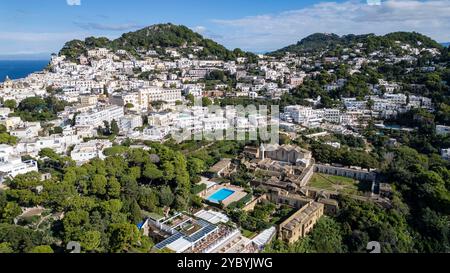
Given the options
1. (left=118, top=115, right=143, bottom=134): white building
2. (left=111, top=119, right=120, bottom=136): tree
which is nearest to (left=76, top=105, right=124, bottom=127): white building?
(left=118, top=115, right=143, bottom=134): white building

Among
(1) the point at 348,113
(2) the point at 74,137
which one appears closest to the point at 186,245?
(2) the point at 74,137

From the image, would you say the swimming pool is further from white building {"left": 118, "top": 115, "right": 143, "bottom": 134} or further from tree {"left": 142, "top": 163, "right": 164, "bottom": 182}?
white building {"left": 118, "top": 115, "right": 143, "bottom": 134}

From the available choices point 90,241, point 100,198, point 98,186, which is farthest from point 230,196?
point 90,241

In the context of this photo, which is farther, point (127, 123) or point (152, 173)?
point (127, 123)

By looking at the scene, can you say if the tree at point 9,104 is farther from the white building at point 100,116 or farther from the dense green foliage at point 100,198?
the dense green foliage at point 100,198

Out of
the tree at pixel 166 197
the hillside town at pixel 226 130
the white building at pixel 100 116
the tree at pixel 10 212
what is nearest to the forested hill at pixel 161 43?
the hillside town at pixel 226 130

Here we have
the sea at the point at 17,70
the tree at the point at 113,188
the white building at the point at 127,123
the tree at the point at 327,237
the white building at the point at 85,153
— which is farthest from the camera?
the sea at the point at 17,70

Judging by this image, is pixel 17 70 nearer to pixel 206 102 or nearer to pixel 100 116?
pixel 206 102
